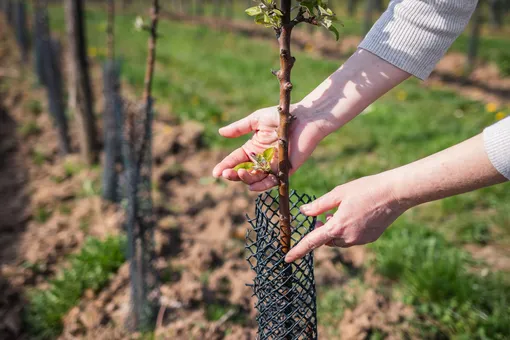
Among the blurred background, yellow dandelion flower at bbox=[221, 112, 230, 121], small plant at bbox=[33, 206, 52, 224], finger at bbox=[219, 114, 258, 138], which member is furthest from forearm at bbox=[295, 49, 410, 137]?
yellow dandelion flower at bbox=[221, 112, 230, 121]

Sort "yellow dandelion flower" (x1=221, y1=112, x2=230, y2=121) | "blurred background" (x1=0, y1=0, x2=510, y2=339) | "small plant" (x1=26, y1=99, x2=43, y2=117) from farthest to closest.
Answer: "small plant" (x1=26, y1=99, x2=43, y2=117) → "yellow dandelion flower" (x1=221, y1=112, x2=230, y2=121) → "blurred background" (x1=0, y1=0, x2=510, y2=339)

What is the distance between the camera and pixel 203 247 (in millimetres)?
2963

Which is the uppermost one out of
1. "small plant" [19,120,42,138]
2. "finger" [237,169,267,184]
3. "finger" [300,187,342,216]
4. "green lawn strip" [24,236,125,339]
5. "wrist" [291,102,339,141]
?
"wrist" [291,102,339,141]

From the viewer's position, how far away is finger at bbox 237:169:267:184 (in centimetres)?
139

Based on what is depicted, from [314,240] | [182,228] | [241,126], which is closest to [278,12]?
[241,126]

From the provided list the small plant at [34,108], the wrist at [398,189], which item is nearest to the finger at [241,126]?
the wrist at [398,189]

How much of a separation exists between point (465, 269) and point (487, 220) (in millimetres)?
814

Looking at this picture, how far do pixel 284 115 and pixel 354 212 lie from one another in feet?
1.22

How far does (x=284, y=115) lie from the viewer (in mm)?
1318

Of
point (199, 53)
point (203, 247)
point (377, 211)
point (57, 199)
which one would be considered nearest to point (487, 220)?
point (203, 247)

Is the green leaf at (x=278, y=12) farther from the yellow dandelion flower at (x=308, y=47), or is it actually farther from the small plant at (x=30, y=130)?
the yellow dandelion flower at (x=308, y=47)

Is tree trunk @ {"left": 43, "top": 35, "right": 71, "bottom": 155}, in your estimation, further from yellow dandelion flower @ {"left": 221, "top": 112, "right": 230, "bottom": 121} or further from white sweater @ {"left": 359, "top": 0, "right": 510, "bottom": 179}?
white sweater @ {"left": 359, "top": 0, "right": 510, "bottom": 179}

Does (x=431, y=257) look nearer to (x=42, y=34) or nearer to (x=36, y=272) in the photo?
(x=36, y=272)

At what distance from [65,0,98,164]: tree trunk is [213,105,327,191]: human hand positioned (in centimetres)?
284
